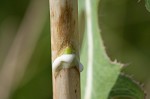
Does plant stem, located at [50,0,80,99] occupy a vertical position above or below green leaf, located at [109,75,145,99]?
above

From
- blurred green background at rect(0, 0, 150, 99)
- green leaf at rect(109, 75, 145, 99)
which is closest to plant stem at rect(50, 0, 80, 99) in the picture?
green leaf at rect(109, 75, 145, 99)

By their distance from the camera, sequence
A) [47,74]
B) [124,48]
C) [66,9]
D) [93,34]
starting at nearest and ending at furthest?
1. [66,9]
2. [93,34]
3. [124,48]
4. [47,74]

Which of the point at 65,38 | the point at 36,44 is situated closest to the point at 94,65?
the point at 65,38

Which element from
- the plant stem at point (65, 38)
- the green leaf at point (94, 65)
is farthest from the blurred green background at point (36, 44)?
the plant stem at point (65, 38)

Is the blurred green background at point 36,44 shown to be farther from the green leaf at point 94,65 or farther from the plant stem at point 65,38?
the plant stem at point 65,38

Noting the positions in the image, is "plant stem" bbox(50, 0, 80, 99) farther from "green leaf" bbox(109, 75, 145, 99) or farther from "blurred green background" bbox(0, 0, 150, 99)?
"blurred green background" bbox(0, 0, 150, 99)

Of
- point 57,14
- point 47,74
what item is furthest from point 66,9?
point 47,74

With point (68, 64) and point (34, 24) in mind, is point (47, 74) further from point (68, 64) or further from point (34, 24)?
point (68, 64)
